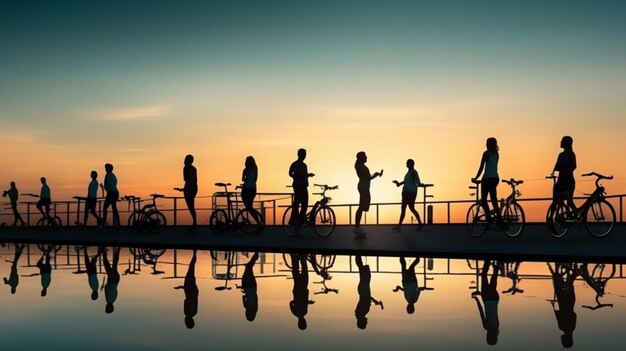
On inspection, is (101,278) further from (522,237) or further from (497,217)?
(522,237)

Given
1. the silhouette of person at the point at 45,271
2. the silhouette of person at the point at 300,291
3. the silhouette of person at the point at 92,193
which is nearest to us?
the silhouette of person at the point at 300,291

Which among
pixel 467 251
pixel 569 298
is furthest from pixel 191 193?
pixel 569 298

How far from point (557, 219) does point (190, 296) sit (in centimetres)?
1091

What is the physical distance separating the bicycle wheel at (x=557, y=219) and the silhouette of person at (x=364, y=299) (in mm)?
6439

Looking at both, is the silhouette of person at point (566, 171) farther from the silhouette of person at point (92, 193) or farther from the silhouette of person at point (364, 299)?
the silhouette of person at point (92, 193)

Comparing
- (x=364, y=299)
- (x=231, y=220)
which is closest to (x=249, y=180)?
(x=231, y=220)

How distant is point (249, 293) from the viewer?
10133 mm

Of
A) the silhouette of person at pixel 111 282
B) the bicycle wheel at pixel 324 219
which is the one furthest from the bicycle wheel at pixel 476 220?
the silhouette of person at pixel 111 282

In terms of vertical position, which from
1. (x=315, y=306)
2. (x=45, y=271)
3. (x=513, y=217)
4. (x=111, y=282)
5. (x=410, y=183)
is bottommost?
(x=45, y=271)

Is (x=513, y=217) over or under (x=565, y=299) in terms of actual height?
over

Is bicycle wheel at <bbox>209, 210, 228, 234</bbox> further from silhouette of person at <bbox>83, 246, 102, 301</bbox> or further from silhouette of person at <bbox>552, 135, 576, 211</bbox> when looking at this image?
silhouette of person at <bbox>552, 135, 576, 211</bbox>

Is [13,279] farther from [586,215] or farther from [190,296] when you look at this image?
[586,215]

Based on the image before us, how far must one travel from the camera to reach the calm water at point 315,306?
660cm

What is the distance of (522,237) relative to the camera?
20359 millimetres
